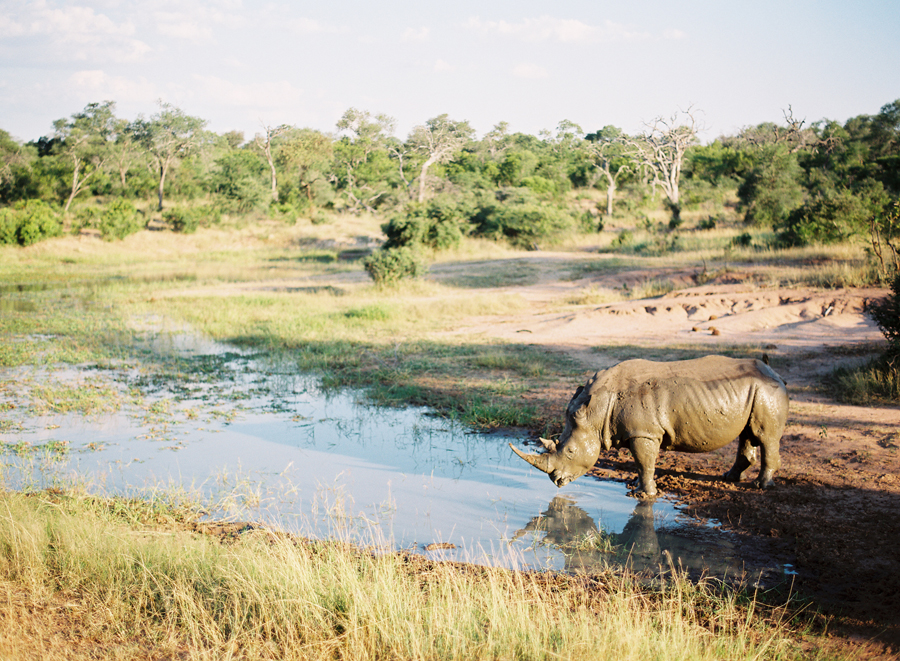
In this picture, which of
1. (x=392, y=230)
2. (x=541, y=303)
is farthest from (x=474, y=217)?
(x=541, y=303)

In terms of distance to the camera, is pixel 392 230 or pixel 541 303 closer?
pixel 541 303

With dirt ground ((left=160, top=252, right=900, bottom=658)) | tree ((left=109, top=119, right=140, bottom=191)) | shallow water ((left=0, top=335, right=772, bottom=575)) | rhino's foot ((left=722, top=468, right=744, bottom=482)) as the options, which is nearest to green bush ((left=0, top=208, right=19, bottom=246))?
tree ((left=109, top=119, right=140, bottom=191))

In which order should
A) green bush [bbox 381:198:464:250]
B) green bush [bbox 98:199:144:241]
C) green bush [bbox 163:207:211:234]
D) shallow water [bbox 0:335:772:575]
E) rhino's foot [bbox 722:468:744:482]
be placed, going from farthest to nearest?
green bush [bbox 163:207:211:234]
green bush [bbox 98:199:144:241]
green bush [bbox 381:198:464:250]
rhino's foot [bbox 722:468:744:482]
shallow water [bbox 0:335:772:575]

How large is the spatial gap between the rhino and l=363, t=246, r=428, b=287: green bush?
15.9 meters

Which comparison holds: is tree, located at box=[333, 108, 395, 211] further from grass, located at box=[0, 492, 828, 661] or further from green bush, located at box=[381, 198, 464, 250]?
grass, located at box=[0, 492, 828, 661]

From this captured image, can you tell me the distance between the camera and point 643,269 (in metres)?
21.9

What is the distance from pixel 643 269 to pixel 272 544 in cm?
1891

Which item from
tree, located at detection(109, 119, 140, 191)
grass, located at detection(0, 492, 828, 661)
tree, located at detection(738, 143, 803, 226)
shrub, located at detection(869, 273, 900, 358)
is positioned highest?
tree, located at detection(109, 119, 140, 191)

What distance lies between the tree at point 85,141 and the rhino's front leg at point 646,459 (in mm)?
42520

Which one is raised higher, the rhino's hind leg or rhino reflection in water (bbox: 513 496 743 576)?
the rhino's hind leg

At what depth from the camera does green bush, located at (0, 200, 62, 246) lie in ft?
108

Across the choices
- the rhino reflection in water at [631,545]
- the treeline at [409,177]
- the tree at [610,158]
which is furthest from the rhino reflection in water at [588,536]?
the tree at [610,158]

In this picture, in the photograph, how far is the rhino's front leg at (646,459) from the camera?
5742 mm

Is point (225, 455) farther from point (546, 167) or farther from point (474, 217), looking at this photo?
point (546, 167)
